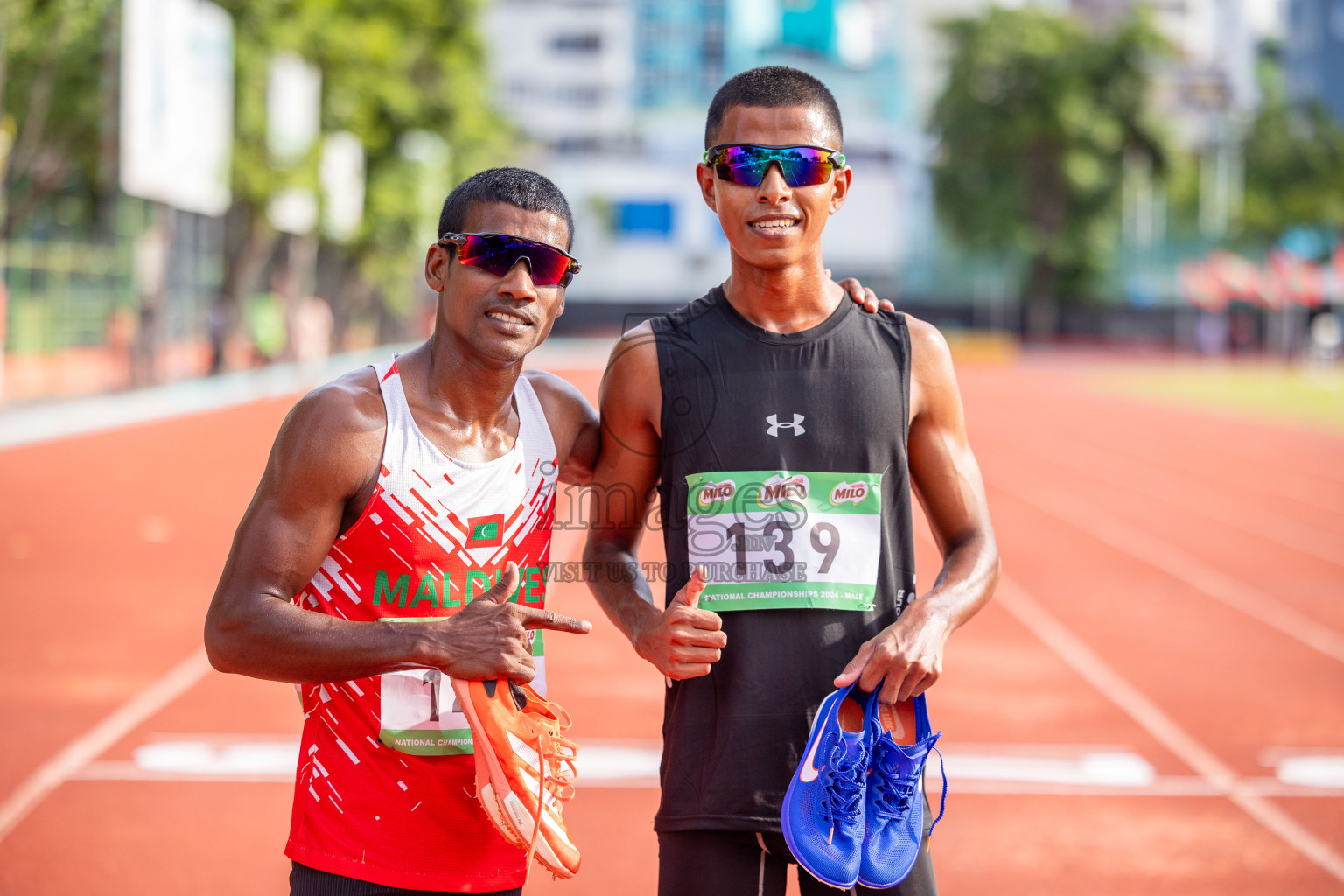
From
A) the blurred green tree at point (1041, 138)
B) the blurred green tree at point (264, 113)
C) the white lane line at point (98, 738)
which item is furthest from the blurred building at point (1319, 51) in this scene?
the white lane line at point (98, 738)

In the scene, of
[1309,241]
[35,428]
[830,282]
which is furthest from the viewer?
[1309,241]

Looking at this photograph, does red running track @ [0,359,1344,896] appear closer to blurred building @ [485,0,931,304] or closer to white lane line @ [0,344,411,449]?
white lane line @ [0,344,411,449]

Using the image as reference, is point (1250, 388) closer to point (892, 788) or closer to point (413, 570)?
point (892, 788)

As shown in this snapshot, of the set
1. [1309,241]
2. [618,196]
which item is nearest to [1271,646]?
[1309,241]

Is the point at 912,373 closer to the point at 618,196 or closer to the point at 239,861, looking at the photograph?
the point at 239,861

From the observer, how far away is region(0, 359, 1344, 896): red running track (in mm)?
4828

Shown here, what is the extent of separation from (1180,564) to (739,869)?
9.50m

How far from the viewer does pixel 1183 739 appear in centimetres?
637

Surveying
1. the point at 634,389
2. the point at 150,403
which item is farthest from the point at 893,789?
the point at 150,403

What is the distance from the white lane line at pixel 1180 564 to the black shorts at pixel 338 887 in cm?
718

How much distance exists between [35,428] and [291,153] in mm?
10025

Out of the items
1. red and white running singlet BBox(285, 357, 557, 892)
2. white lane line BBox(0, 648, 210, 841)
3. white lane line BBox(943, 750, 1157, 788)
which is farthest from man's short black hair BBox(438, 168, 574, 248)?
white lane line BBox(943, 750, 1157, 788)

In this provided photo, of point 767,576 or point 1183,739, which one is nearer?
point 767,576

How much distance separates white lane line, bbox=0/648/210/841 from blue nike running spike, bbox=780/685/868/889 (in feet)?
10.9
